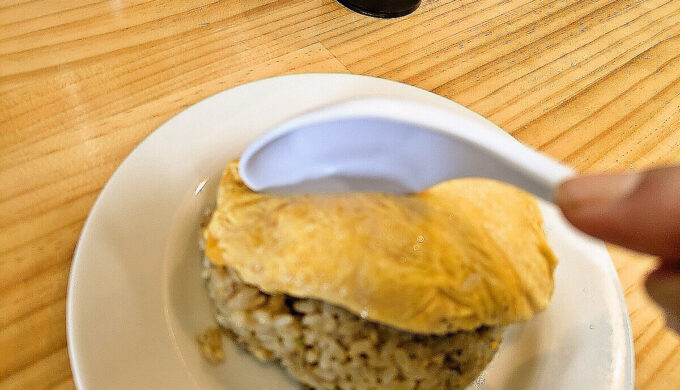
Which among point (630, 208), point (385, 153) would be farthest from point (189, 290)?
point (630, 208)

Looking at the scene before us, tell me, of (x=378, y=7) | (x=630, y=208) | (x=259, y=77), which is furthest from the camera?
(x=378, y=7)

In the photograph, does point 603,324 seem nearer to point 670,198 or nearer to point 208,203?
point 670,198

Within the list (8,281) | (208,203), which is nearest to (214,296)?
(208,203)

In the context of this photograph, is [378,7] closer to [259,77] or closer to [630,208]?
[259,77]

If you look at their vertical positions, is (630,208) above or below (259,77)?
above

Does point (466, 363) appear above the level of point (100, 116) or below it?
below

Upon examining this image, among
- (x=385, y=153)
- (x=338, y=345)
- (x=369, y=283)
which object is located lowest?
(x=338, y=345)
